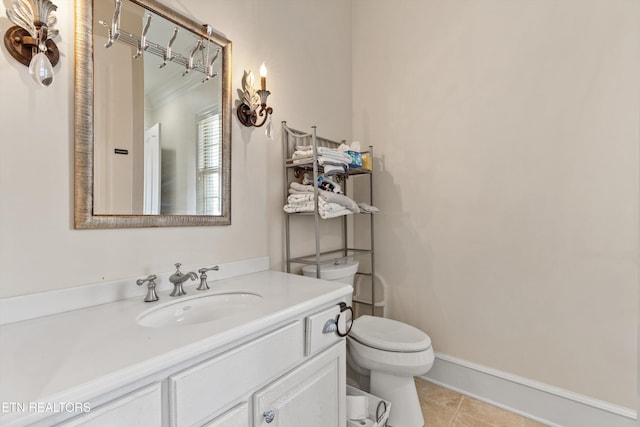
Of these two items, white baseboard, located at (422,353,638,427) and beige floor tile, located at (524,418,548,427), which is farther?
beige floor tile, located at (524,418,548,427)

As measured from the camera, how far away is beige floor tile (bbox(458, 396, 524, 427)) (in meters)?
1.46

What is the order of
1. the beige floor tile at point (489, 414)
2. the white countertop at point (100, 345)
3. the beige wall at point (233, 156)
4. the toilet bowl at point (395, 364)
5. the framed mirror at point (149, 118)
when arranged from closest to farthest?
the white countertop at point (100, 345) < the beige wall at point (233, 156) < the framed mirror at point (149, 118) < the toilet bowl at point (395, 364) < the beige floor tile at point (489, 414)

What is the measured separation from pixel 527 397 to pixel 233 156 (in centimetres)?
197

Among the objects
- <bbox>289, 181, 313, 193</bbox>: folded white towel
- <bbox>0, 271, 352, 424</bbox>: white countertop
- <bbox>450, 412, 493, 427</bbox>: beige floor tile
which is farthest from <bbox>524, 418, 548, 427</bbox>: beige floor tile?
<bbox>289, 181, 313, 193</bbox>: folded white towel

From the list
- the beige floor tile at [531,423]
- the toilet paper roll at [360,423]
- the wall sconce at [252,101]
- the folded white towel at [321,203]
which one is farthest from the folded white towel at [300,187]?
the beige floor tile at [531,423]

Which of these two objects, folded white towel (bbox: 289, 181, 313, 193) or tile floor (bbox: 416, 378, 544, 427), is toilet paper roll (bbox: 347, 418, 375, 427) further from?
folded white towel (bbox: 289, 181, 313, 193)

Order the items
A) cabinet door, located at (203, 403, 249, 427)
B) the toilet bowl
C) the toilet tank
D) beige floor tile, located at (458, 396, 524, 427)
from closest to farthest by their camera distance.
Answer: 1. cabinet door, located at (203, 403, 249, 427)
2. the toilet bowl
3. beige floor tile, located at (458, 396, 524, 427)
4. the toilet tank

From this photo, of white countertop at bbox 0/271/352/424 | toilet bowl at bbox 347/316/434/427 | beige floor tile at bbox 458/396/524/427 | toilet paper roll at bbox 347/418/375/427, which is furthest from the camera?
beige floor tile at bbox 458/396/524/427

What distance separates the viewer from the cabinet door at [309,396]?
0.81m

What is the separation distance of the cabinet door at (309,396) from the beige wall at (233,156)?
62 cm

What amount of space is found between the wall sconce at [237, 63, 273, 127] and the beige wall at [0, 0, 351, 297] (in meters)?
0.05

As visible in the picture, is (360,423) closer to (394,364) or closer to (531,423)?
(394,364)

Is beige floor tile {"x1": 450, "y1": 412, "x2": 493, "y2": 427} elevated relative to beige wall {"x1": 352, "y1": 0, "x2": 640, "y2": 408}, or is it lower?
lower

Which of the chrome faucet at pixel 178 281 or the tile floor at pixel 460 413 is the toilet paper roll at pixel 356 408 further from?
the chrome faucet at pixel 178 281
